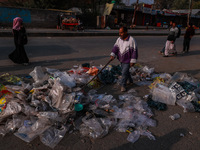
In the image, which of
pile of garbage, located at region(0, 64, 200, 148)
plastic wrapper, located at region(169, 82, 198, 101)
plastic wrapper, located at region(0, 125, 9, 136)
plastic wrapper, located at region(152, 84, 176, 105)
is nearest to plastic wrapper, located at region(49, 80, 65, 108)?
pile of garbage, located at region(0, 64, 200, 148)

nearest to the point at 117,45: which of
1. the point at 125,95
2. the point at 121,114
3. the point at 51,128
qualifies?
the point at 125,95

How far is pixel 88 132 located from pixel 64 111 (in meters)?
0.55

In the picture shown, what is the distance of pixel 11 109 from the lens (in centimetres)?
259

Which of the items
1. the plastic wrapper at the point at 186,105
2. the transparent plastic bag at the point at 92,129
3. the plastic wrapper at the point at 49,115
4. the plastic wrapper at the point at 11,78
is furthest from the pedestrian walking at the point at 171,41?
the plastic wrapper at the point at 49,115

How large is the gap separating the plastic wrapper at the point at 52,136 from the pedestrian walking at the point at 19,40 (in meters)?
3.50

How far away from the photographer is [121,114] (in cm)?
288

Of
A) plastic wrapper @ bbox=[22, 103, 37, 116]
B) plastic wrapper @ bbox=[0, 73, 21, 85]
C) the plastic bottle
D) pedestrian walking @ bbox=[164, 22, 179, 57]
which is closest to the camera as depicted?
plastic wrapper @ bbox=[22, 103, 37, 116]

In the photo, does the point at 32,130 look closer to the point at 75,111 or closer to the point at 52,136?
the point at 52,136

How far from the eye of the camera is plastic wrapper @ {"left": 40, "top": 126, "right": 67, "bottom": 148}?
219 cm

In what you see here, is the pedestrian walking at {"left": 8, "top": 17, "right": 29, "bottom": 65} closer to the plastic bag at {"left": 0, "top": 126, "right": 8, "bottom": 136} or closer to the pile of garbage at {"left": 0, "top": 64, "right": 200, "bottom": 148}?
the pile of garbage at {"left": 0, "top": 64, "right": 200, "bottom": 148}

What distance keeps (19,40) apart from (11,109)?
2945 mm

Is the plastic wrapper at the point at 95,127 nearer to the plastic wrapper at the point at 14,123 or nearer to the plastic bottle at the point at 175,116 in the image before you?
the plastic wrapper at the point at 14,123

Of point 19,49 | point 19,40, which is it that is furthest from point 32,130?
point 19,49

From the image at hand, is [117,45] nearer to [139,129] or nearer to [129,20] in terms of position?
[139,129]
